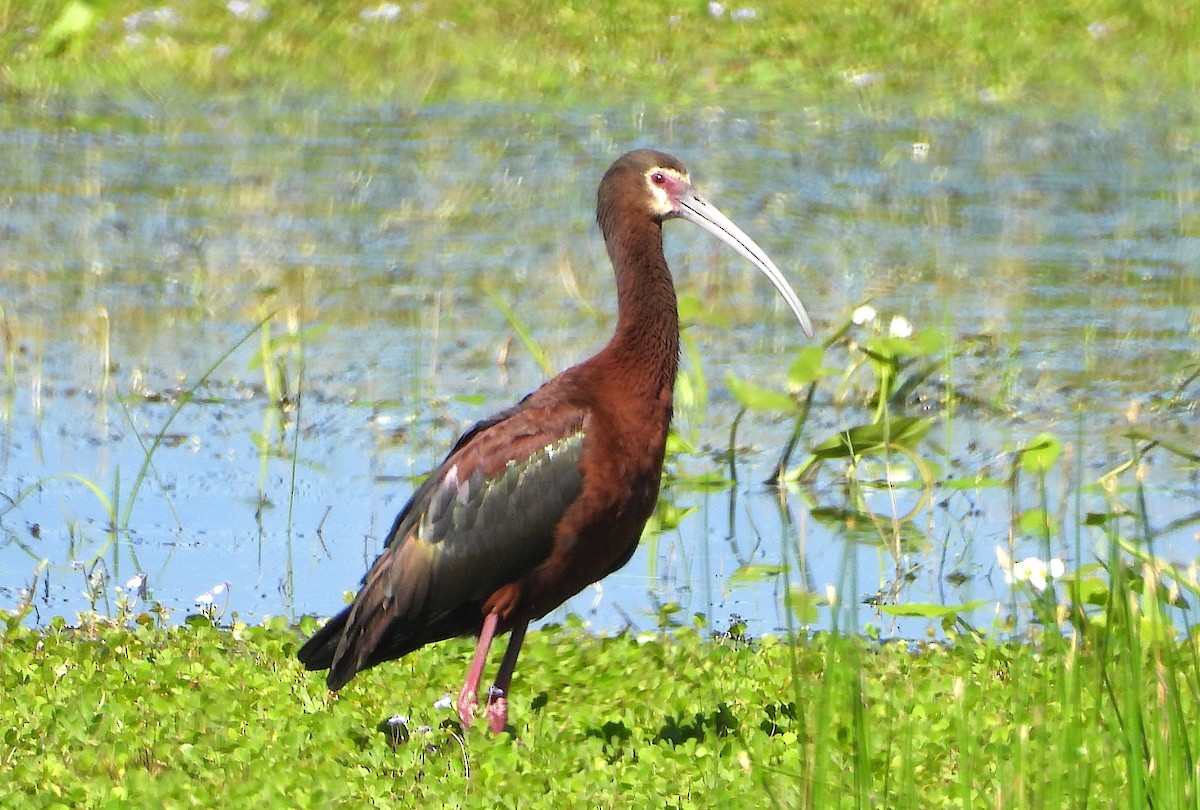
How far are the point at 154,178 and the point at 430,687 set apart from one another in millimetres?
7968

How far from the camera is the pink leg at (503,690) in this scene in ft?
18.9

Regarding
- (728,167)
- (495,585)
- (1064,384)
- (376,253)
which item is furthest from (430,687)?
(728,167)

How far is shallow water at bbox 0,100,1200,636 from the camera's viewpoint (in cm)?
764

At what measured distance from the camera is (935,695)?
611 centimetres

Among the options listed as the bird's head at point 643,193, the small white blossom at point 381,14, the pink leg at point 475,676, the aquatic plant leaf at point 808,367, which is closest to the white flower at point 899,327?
the aquatic plant leaf at point 808,367

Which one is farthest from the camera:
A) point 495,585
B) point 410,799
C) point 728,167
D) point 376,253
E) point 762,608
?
point 728,167

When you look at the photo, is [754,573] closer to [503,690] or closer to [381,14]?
[503,690]

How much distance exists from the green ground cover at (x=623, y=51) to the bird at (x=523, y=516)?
10884mm

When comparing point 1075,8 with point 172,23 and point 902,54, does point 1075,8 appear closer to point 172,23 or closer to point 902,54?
point 902,54

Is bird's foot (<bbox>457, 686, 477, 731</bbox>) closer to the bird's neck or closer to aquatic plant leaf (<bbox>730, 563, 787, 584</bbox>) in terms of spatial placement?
the bird's neck

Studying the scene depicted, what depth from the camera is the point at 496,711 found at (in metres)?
5.78

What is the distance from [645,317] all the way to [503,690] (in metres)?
1.03

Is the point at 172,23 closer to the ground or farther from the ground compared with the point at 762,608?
farther from the ground

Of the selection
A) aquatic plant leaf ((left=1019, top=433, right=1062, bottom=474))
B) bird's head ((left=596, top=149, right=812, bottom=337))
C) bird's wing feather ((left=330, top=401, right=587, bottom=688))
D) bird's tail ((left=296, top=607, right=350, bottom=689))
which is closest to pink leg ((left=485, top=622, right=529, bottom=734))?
bird's wing feather ((left=330, top=401, right=587, bottom=688))
